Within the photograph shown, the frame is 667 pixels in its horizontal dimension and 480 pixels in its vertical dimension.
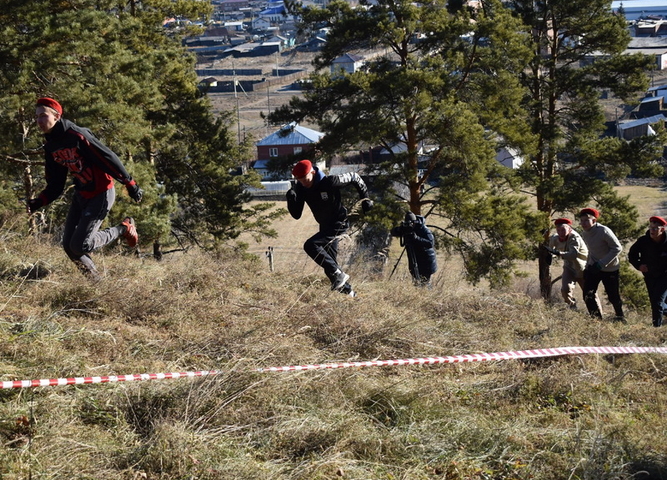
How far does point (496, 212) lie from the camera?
1983 cm

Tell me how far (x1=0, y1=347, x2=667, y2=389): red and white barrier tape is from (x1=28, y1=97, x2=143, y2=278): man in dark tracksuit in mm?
2046

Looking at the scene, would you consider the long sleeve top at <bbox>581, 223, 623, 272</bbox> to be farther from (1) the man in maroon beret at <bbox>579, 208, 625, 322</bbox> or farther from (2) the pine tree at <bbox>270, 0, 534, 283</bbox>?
(2) the pine tree at <bbox>270, 0, 534, 283</bbox>

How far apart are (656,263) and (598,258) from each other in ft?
2.19

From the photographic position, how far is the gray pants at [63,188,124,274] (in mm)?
6035

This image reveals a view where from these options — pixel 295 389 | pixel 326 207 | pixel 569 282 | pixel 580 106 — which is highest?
pixel 326 207

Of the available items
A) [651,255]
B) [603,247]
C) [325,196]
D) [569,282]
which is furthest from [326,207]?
[651,255]

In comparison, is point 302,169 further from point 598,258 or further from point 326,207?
point 598,258

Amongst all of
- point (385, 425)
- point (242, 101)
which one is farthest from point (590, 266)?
point (242, 101)

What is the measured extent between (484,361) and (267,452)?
2.40 metres

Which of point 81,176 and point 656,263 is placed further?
point 656,263

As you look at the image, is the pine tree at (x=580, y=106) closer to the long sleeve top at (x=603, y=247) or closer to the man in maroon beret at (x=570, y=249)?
the man in maroon beret at (x=570, y=249)

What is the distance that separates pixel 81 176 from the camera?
6043mm

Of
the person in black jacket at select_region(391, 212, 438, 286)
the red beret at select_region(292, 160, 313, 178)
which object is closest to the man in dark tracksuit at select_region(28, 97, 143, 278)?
the red beret at select_region(292, 160, 313, 178)

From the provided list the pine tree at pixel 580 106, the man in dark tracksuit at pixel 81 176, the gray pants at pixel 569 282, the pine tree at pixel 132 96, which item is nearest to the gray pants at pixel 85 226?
the man in dark tracksuit at pixel 81 176
